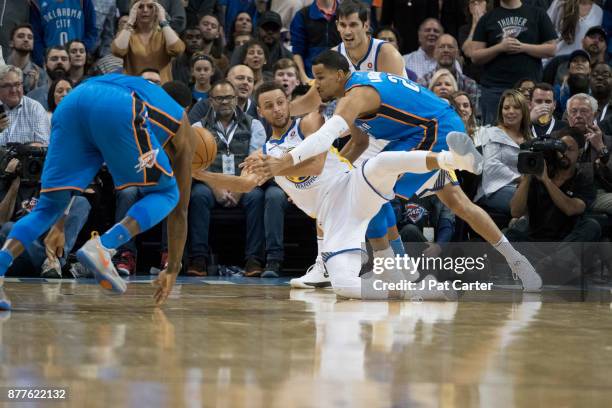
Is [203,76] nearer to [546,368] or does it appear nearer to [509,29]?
[509,29]

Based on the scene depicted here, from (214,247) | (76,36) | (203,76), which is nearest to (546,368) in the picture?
(214,247)

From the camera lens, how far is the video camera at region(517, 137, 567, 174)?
24.7 feet

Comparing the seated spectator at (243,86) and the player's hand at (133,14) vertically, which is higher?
the player's hand at (133,14)

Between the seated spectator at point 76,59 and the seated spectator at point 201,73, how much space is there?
3.52 feet

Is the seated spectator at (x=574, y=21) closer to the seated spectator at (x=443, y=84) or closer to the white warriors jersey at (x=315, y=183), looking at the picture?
the seated spectator at (x=443, y=84)

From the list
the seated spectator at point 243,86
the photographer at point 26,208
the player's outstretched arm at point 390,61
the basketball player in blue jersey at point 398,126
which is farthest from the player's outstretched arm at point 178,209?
the seated spectator at point 243,86

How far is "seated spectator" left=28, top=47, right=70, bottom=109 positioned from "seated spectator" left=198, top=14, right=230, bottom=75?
5.17ft

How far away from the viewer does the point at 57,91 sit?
9.14 m

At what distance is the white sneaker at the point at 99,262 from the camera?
4.79 m

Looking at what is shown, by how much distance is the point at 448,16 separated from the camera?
11945 millimetres

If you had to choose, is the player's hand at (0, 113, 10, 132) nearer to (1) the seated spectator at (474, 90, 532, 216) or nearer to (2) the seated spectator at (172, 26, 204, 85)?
(2) the seated spectator at (172, 26, 204, 85)

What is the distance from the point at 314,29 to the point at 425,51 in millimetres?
1228

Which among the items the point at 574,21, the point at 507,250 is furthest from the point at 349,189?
the point at 574,21

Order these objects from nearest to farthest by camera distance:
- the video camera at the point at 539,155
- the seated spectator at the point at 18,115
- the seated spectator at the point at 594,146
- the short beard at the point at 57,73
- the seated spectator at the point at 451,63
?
the video camera at the point at 539,155 < the seated spectator at the point at 594,146 < the seated spectator at the point at 18,115 < the short beard at the point at 57,73 < the seated spectator at the point at 451,63
